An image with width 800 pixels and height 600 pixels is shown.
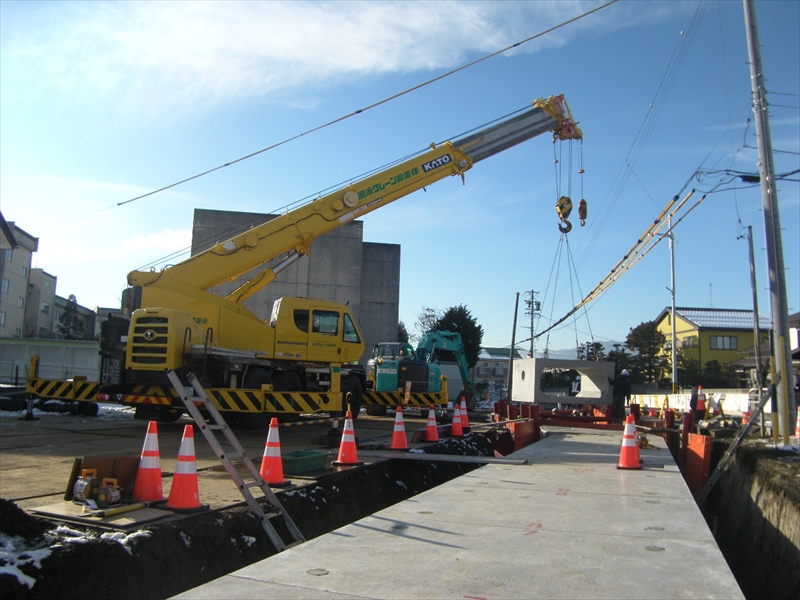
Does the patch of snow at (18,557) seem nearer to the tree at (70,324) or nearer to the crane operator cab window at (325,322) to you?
the crane operator cab window at (325,322)

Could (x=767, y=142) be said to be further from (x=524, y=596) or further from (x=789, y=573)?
→ (x=524, y=596)

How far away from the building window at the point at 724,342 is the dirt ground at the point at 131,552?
191 feet

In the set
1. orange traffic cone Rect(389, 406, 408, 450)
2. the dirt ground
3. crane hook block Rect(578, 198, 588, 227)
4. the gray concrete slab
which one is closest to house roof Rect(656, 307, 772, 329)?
crane hook block Rect(578, 198, 588, 227)

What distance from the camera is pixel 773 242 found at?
435 inches

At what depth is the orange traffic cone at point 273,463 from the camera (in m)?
6.67

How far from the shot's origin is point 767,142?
11.4 metres

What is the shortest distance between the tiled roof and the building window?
0.88m

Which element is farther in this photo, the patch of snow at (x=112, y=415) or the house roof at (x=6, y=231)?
the house roof at (x=6, y=231)

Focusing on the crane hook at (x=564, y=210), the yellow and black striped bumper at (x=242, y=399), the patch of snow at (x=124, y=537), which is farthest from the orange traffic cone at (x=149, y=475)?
the crane hook at (x=564, y=210)

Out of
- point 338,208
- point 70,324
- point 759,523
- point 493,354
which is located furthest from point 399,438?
point 493,354

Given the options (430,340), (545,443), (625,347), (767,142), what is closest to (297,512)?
(545,443)

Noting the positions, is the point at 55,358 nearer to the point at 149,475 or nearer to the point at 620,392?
the point at 620,392

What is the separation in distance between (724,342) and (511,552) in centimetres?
6014

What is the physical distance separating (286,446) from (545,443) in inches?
173
